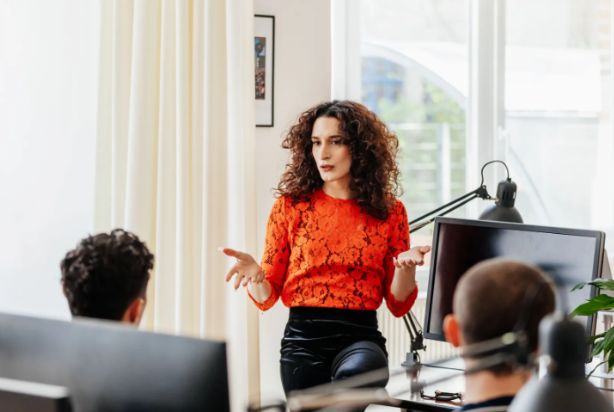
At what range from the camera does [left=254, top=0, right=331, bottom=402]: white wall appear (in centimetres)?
366

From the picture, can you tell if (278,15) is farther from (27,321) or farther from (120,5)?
(27,321)

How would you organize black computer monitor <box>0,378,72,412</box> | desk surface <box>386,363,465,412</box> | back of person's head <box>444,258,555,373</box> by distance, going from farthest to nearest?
desk surface <box>386,363,465,412</box> < back of person's head <box>444,258,555,373</box> < black computer monitor <box>0,378,72,412</box>

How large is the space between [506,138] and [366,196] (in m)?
1.77

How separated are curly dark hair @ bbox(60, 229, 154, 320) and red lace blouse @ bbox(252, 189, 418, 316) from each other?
3.82 ft

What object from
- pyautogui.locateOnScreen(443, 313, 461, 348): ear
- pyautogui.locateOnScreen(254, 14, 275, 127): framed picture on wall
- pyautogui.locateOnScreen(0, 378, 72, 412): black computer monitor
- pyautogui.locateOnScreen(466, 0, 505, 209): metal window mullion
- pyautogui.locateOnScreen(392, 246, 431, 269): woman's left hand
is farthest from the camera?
pyautogui.locateOnScreen(466, 0, 505, 209): metal window mullion

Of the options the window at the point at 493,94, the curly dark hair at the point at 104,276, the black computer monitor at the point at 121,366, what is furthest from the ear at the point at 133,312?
the window at the point at 493,94

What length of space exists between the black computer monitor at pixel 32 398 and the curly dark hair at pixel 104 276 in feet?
1.72

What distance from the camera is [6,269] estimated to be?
10.0ft

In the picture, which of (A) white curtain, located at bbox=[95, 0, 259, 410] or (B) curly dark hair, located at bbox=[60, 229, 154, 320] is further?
(A) white curtain, located at bbox=[95, 0, 259, 410]

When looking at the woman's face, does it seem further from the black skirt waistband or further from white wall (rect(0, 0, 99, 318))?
white wall (rect(0, 0, 99, 318))

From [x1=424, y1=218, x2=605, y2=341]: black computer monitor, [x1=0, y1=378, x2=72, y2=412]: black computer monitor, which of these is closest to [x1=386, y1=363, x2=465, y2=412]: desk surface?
[x1=424, y1=218, x2=605, y2=341]: black computer monitor

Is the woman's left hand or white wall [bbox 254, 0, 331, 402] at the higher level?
white wall [bbox 254, 0, 331, 402]

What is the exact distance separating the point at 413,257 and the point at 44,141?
4.06ft

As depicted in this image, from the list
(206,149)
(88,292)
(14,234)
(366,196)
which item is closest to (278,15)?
(206,149)
